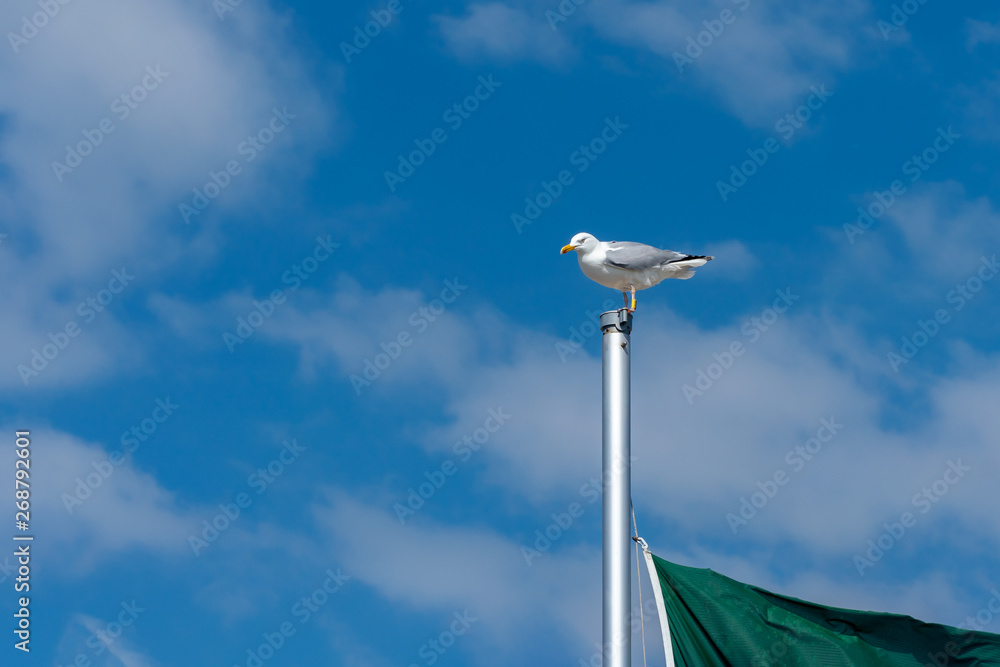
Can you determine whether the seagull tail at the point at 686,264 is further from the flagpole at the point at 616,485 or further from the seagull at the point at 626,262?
the flagpole at the point at 616,485

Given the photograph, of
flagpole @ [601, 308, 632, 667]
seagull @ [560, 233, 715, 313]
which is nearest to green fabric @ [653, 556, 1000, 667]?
flagpole @ [601, 308, 632, 667]

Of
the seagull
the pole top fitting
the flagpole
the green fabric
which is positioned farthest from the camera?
the seagull

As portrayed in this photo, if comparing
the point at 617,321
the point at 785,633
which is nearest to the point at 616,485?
the point at 617,321

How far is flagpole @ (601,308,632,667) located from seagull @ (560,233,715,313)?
2495mm

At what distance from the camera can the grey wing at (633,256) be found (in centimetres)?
1105

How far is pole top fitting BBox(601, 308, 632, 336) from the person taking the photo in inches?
335

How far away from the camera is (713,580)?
30.9ft

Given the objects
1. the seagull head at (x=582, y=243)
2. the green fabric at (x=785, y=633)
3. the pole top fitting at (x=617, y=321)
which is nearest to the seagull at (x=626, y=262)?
the seagull head at (x=582, y=243)

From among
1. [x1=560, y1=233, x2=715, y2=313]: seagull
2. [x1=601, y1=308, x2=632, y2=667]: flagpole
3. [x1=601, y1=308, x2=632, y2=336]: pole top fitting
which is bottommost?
[x1=601, y1=308, x2=632, y2=667]: flagpole

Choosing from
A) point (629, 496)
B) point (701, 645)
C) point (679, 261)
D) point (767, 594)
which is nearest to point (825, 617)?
point (767, 594)

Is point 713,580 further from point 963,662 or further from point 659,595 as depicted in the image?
point 963,662

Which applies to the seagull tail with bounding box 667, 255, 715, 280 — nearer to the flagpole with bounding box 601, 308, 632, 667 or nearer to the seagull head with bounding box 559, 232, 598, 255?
the seagull head with bounding box 559, 232, 598, 255

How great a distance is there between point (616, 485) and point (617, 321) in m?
1.35

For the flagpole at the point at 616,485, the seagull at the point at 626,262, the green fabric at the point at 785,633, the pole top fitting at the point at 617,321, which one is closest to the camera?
the flagpole at the point at 616,485
